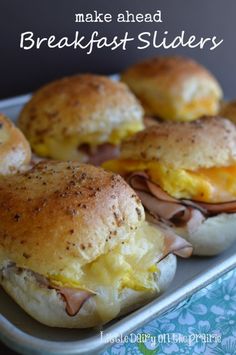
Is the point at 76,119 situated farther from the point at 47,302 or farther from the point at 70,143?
the point at 47,302

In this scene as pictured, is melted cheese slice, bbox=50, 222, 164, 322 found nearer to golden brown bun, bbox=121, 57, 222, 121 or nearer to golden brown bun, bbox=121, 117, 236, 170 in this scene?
golden brown bun, bbox=121, 117, 236, 170

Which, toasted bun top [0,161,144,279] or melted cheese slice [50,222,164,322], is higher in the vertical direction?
toasted bun top [0,161,144,279]

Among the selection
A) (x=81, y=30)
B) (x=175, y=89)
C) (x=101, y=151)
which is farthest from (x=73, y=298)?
(x=81, y=30)

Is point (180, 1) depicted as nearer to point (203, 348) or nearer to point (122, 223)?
point (122, 223)

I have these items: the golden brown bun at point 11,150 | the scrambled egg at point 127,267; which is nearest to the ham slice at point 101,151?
the golden brown bun at point 11,150

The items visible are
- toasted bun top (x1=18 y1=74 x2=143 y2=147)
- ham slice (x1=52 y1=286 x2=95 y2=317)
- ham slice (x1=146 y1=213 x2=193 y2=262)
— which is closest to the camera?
ham slice (x1=52 y1=286 x2=95 y2=317)

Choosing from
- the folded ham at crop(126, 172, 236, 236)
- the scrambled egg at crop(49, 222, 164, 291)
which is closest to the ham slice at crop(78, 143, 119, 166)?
the folded ham at crop(126, 172, 236, 236)
